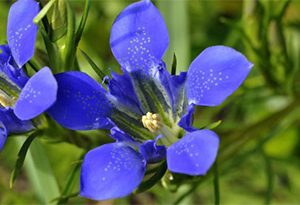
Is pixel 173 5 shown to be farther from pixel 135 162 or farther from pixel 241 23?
pixel 135 162

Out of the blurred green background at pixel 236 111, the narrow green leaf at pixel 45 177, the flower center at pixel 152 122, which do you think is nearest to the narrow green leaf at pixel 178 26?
the blurred green background at pixel 236 111

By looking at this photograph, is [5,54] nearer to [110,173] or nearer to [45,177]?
[110,173]

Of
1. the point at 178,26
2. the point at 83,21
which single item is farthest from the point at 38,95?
the point at 178,26

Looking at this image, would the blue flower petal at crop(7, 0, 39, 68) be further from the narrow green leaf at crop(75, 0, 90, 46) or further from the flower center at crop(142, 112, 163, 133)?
the flower center at crop(142, 112, 163, 133)

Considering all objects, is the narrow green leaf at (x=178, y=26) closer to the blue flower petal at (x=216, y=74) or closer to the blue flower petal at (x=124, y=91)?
the blue flower petal at (x=124, y=91)

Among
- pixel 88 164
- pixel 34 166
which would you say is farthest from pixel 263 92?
pixel 88 164

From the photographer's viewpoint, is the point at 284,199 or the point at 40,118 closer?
the point at 40,118
